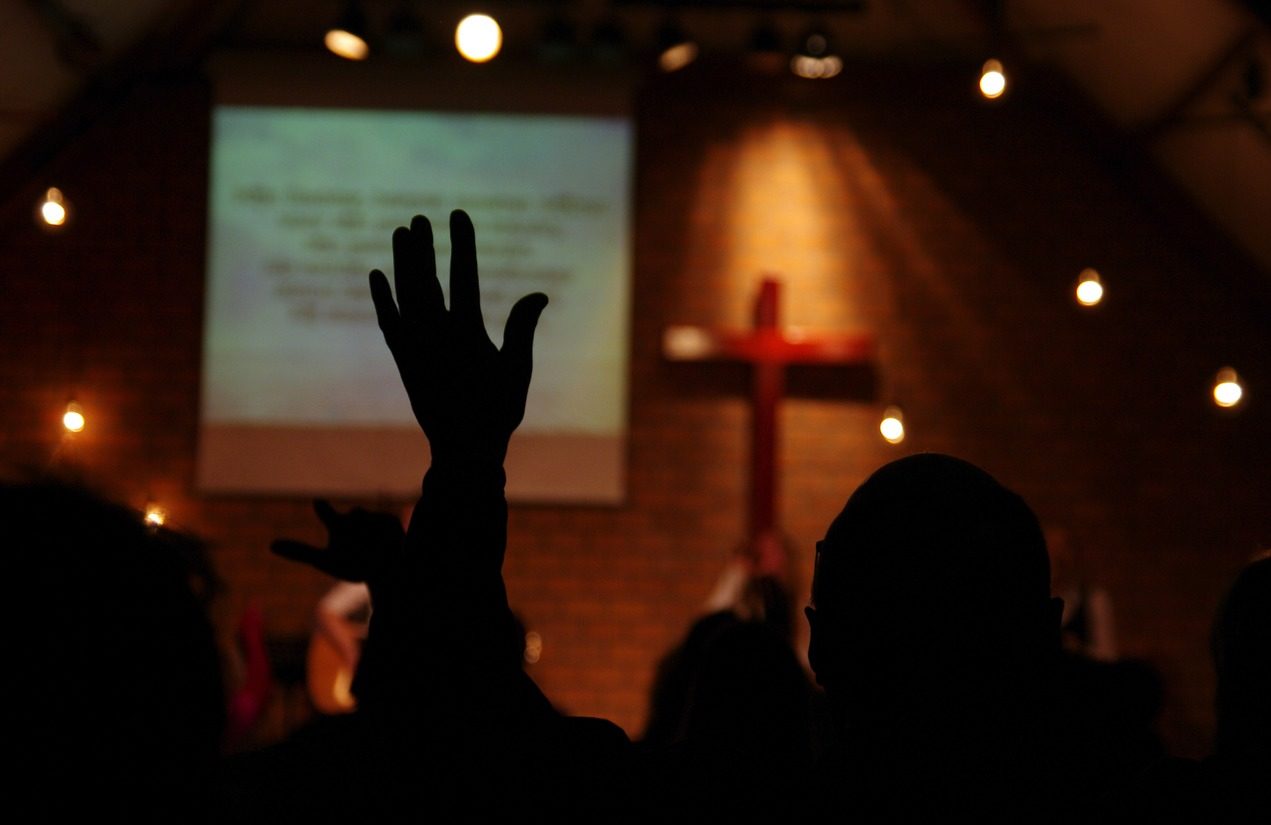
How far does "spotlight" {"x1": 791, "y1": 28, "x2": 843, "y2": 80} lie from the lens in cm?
508

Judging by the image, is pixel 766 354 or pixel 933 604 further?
pixel 766 354

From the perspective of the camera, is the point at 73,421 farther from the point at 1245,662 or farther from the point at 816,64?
the point at 1245,662

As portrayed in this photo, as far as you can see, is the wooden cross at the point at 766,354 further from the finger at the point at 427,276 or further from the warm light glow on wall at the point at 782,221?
the finger at the point at 427,276

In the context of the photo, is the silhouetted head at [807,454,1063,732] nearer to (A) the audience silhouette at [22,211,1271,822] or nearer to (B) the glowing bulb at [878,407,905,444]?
(A) the audience silhouette at [22,211,1271,822]

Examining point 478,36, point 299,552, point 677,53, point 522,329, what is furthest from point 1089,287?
point 299,552

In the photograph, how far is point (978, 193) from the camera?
226 inches

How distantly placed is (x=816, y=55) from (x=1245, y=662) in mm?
4340

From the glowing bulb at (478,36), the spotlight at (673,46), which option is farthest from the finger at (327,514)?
the spotlight at (673,46)

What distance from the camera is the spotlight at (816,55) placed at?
200 inches

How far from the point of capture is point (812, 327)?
224 inches

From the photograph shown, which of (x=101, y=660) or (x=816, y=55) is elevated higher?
(x=816, y=55)

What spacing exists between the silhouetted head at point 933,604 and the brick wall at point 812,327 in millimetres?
4690

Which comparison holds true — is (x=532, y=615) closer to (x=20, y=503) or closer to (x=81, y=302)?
(x=81, y=302)

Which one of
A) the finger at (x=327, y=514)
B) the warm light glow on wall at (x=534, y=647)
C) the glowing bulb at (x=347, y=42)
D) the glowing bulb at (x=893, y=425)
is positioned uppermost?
the glowing bulb at (x=347, y=42)
